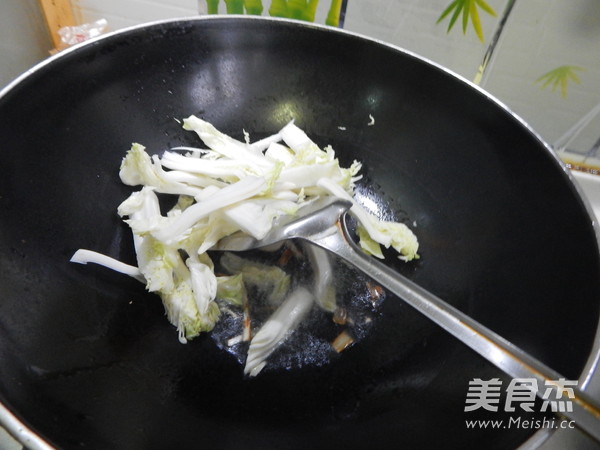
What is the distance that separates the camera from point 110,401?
23.8 inches

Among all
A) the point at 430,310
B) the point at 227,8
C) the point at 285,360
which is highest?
the point at 227,8

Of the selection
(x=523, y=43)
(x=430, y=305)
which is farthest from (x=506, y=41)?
(x=430, y=305)

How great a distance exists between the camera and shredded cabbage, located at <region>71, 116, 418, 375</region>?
2.43 ft

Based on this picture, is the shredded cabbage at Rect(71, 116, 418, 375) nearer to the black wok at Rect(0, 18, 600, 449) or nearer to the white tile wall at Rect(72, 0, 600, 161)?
the black wok at Rect(0, 18, 600, 449)

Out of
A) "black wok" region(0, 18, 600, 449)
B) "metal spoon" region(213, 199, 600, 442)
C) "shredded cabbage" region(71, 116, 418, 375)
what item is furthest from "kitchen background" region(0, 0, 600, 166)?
"metal spoon" region(213, 199, 600, 442)

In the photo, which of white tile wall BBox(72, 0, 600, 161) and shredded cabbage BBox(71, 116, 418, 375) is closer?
shredded cabbage BBox(71, 116, 418, 375)

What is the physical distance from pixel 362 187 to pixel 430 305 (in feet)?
1.33

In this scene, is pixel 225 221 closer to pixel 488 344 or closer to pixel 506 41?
pixel 488 344

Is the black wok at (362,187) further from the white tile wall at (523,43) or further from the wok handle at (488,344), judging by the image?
the white tile wall at (523,43)

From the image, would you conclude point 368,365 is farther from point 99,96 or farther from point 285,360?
point 99,96

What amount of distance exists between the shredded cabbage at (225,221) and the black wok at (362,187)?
0.14 feet

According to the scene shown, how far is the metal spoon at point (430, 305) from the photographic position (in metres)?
0.48

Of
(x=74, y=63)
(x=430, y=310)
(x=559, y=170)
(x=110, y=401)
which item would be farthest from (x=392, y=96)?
(x=110, y=401)

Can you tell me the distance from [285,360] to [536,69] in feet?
3.20
